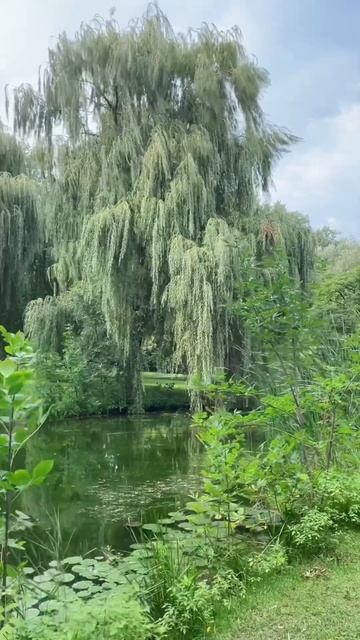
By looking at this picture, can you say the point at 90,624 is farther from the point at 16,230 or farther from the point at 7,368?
the point at 16,230

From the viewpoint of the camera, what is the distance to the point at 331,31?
4.78 m

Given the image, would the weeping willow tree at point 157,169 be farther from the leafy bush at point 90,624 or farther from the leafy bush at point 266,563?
the leafy bush at point 90,624

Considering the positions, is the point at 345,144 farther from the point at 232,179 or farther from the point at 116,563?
the point at 116,563

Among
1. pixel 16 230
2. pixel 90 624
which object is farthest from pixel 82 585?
pixel 16 230

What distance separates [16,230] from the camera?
1342 centimetres

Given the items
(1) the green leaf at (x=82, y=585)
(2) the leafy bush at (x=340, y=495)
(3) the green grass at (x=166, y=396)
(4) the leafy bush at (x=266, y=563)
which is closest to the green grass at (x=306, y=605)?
(4) the leafy bush at (x=266, y=563)

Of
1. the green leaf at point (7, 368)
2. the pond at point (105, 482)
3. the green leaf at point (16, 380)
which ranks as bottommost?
the pond at point (105, 482)

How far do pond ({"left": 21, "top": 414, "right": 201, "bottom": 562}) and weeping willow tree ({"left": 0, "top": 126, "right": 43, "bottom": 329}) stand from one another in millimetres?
4309

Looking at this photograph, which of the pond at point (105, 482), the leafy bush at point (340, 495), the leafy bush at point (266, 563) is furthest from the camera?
the pond at point (105, 482)

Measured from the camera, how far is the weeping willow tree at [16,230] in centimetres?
1347

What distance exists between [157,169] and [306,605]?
8.78 m

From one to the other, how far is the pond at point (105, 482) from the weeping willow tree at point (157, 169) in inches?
63.7

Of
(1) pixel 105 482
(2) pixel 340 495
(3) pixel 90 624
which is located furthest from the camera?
(1) pixel 105 482

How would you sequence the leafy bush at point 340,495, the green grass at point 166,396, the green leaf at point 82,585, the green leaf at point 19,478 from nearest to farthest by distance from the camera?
the green leaf at point 19,478
the green leaf at point 82,585
the leafy bush at point 340,495
the green grass at point 166,396
